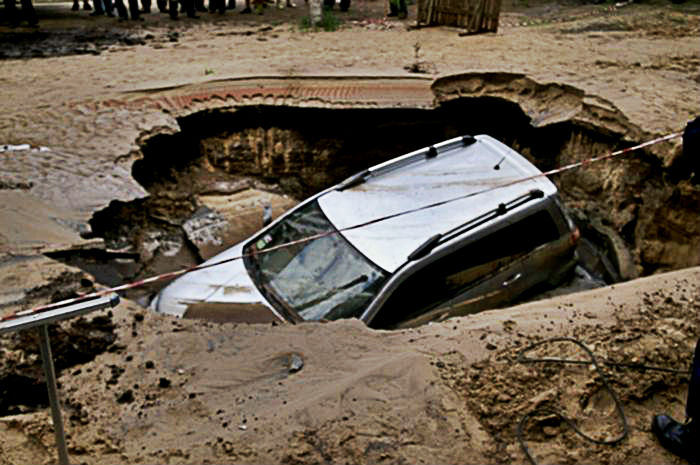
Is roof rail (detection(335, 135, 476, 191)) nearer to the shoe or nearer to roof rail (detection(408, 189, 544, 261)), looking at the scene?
roof rail (detection(408, 189, 544, 261))

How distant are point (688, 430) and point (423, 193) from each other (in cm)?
331

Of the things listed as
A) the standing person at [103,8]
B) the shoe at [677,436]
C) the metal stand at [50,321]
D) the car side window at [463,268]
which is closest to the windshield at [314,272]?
the car side window at [463,268]

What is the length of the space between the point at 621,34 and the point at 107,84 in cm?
1004

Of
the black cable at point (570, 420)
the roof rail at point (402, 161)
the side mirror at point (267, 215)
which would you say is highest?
the roof rail at point (402, 161)

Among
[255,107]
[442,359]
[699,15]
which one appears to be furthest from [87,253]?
[699,15]

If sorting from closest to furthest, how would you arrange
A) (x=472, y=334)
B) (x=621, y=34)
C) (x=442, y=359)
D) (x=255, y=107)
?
(x=442, y=359), (x=472, y=334), (x=255, y=107), (x=621, y=34)

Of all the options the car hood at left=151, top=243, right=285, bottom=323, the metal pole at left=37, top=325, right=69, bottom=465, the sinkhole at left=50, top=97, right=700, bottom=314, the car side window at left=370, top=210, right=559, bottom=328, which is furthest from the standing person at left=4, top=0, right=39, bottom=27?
the metal pole at left=37, top=325, right=69, bottom=465

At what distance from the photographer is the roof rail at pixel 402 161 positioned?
6414 millimetres

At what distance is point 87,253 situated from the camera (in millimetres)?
5699

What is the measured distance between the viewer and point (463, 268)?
5.70 meters

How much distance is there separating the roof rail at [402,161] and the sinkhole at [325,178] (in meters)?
2.17

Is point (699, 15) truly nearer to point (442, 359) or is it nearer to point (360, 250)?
point (360, 250)

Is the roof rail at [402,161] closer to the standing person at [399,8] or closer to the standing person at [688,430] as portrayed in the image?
the standing person at [688,430]

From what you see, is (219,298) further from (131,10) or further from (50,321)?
Answer: (131,10)
